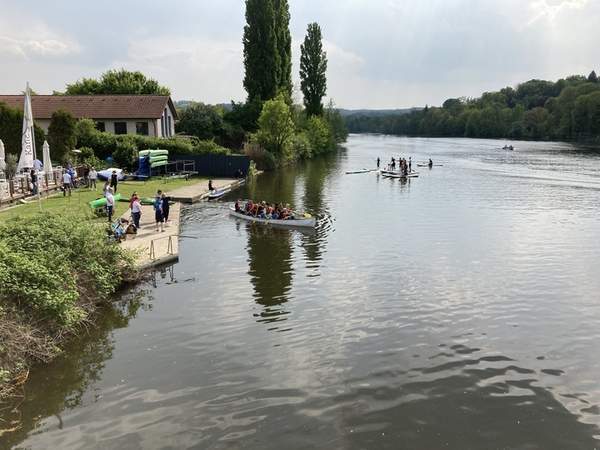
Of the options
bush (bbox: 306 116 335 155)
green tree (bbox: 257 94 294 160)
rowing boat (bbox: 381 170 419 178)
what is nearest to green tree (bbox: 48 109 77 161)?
green tree (bbox: 257 94 294 160)

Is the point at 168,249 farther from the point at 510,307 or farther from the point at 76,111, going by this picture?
the point at 76,111

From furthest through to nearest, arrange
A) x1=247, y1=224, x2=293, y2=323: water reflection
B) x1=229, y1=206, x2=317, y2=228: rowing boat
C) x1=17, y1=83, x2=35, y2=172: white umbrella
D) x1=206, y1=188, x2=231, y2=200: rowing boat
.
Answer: x1=206, y1=188, x2=231, y2=200: rowing boat < x1=229, y1=206, x2=317, y2=228: rowing boat < x1=17, y1=83, x2=35, y2=172: white umbrella < x1=247, y1=224, x2=293, y2=323: water reflection

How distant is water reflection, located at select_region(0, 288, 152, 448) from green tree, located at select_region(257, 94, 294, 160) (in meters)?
51.0

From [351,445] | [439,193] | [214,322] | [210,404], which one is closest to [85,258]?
[214,322]

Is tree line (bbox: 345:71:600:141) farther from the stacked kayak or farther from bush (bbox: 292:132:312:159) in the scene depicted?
the stacked kayak

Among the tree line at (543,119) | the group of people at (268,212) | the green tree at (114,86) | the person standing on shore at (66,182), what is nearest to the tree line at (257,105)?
the green tree at (114,86)

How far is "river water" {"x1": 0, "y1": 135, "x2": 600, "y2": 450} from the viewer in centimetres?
1060

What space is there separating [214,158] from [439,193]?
21.7 m

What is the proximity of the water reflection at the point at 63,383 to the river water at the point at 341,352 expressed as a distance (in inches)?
1.8

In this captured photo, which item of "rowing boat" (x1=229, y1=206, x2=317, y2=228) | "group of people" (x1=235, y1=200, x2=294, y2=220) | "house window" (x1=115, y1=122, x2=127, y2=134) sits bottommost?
"rowing boat" (x1=229, y1=206, x2=317, y2=228)

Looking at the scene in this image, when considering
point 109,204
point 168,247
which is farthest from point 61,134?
point 168,247

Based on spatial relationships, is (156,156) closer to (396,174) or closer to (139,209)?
(139,209)

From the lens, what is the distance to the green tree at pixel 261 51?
71.7 metres

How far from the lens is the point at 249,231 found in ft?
93.9
